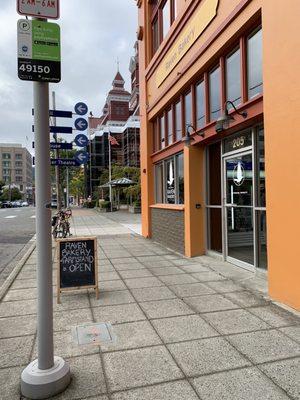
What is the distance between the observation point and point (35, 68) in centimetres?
303

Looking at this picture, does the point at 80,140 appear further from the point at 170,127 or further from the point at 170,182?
the point at 170,182

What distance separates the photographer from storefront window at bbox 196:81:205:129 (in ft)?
29.2

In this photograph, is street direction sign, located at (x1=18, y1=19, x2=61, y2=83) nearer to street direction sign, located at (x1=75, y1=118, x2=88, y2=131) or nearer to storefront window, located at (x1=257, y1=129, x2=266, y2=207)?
storefront window, located at (x1=257, y1=129, x2=266, y2=207)

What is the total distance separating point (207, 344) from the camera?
3977 mm

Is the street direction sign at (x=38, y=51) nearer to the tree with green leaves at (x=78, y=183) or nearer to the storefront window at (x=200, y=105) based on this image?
the storefront window at (x=200, y=105)

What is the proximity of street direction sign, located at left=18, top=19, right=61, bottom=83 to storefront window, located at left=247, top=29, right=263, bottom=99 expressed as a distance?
4.26m

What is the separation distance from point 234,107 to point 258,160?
106cm

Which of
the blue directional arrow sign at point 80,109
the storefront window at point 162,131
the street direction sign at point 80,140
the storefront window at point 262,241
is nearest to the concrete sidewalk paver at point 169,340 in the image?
the storefront window at point 262,241

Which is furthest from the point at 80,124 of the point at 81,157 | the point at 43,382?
the point at 43,382

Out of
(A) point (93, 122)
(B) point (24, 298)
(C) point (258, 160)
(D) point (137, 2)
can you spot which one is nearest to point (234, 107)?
(C) point (258, 160)

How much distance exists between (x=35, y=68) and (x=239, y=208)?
548cm

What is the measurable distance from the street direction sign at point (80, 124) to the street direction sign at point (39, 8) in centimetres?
710

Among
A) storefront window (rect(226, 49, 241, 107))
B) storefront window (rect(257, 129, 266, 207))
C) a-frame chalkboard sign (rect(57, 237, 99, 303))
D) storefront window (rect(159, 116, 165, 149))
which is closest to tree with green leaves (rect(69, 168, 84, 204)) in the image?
storefront window (rect(159, 116, 165, 149))

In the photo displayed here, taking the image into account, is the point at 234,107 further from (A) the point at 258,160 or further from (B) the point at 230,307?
(B) the point at 230,307
